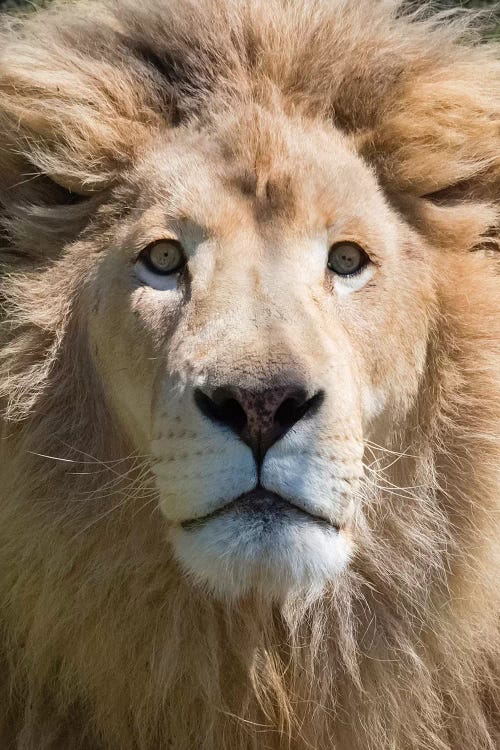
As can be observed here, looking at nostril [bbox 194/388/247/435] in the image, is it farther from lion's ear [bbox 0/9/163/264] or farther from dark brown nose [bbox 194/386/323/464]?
lion's ear [bbox 0/9/163/264]

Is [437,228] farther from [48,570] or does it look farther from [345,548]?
[48,570]

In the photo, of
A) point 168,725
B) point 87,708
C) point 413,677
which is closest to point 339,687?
point 413,677

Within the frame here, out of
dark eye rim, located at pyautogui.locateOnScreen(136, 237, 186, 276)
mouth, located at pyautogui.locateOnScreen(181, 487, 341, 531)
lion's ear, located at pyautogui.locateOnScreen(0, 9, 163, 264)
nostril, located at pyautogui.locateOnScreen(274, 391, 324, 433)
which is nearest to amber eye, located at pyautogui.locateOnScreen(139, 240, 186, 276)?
dark eye rim, located at pyautogui.locateOnScreen(136, 237, 186, 276)

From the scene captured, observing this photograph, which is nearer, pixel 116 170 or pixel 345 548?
pixel 345 548

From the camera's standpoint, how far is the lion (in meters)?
2.84

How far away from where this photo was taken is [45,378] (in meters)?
3.03

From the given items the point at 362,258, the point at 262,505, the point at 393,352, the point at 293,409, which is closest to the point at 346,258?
the point at 362,258

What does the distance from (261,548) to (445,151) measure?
1227 mm

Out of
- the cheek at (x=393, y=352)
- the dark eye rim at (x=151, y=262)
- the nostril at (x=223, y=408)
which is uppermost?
the dark eye rim at (x=151, y=262)

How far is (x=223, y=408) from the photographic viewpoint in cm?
243

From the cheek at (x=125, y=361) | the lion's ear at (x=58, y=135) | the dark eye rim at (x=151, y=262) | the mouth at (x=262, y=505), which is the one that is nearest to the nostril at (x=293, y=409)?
the mouth at (x=262, y=505)

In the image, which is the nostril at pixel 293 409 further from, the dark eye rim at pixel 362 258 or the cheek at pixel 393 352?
the dark eye rim at pixel 362 258

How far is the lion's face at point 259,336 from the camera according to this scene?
2414 millimetres

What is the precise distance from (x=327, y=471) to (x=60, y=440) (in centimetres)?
85
